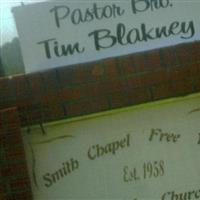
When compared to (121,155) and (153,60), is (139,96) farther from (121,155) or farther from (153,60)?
(121,155)

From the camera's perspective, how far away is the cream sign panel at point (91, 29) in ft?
13.1

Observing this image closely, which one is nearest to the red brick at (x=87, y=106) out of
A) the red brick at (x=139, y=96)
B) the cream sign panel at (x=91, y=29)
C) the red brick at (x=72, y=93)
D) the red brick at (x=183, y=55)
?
the red brick at (x=72, y=93)

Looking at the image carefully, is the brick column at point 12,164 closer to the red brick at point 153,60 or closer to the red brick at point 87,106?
the red brick at point 87,106

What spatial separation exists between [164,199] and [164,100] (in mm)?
661

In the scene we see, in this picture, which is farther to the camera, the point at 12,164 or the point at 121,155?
the point at 121,155

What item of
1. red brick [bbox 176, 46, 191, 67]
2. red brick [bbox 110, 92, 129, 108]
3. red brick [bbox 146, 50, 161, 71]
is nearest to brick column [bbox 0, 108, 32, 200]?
red brick [bbox 110, 92, 129, 108]

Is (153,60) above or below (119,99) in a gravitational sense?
above

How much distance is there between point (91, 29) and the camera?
4.03 metres

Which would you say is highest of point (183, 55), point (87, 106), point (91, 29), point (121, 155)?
point (91, 29)

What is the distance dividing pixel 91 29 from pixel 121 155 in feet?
2.78

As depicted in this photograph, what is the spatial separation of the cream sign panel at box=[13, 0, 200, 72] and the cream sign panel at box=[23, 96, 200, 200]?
419 mm

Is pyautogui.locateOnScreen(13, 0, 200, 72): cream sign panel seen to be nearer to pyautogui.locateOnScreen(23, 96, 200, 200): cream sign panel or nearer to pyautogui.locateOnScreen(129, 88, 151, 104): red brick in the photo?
pyautogui.locateOnScreen(129, 88, 151, 104): red brick

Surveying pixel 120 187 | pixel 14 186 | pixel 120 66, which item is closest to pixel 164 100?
pixel 120 66

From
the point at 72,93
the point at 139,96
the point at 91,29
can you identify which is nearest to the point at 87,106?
the point at 72,93
